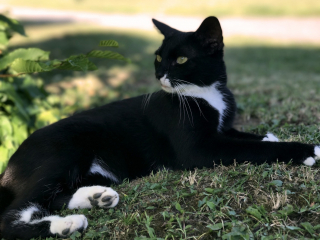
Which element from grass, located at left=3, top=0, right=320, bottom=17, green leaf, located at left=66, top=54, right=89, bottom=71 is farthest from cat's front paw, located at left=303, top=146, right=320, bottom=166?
grass, located at left=3, top=0, right=320, bottom=17

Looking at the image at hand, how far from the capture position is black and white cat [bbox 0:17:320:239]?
2318 millimetres

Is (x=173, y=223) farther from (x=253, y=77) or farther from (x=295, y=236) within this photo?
(x=253, y=77)

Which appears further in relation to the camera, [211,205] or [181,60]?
[181,60]

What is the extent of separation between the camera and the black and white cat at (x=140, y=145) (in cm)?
232

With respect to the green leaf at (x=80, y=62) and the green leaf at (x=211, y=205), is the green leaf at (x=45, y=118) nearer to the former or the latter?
the green leaf at (x=80, y=62)

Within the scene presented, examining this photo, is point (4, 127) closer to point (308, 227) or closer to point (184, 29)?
point (308, 227)

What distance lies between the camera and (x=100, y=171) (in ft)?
8.78

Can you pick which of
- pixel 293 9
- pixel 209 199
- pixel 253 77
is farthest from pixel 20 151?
pixel 293 9

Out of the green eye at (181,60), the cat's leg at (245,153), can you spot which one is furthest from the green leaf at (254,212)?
the green eye at (181,60)

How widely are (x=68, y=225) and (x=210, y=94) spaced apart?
1.54 meters

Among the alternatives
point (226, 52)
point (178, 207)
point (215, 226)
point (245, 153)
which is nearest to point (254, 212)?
point (215, 226)

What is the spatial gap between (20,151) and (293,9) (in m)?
14.4

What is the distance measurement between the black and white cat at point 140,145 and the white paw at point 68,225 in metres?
0.02

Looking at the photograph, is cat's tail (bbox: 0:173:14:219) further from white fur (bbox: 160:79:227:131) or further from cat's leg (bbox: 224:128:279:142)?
cat's leg (bbox: 224:128:279:142)
